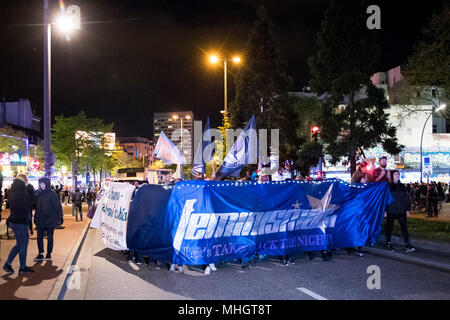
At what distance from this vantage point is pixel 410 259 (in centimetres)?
923

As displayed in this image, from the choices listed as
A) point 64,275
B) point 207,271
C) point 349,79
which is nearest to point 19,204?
point 64,275

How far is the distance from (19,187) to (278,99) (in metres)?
24.4

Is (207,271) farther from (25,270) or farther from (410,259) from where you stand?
(410,259)

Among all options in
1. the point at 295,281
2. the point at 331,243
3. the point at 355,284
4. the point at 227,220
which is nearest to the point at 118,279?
the point at 227,220

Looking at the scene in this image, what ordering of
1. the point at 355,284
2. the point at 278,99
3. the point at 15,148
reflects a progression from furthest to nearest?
the point at 15,148, the point at 278,99, the point at 355,284

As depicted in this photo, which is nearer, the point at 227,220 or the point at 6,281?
the point at 6,281

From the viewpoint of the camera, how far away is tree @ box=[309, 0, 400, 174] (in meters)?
21.0

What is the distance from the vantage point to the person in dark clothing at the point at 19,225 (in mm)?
7934

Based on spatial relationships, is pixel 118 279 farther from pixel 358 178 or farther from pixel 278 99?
pixel 278 99

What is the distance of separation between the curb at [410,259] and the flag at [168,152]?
8852 millimetres

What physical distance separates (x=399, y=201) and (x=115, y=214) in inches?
280

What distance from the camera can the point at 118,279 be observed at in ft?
25.3

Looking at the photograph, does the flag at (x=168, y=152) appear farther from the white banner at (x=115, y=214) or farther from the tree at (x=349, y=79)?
the tree at (x=349, y=79)
